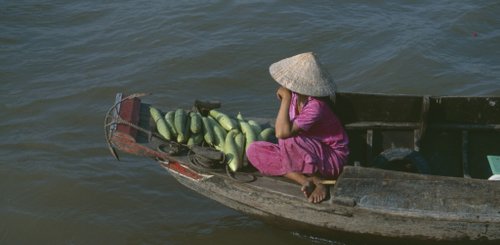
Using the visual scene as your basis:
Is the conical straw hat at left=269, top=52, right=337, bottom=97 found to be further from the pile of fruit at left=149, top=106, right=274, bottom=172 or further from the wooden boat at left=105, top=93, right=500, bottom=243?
the pile of fruit at left=149, top=106, right=274, bottom=172

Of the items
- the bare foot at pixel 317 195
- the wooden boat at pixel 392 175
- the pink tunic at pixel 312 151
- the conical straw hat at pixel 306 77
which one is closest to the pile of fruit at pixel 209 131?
the wooden boat at pixel 392 175

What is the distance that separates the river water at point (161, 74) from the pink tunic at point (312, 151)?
87cm

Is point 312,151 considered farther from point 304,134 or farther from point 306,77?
point 306,77

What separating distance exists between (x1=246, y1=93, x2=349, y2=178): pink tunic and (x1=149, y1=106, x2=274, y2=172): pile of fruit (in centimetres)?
32

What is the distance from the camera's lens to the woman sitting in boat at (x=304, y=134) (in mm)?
4191

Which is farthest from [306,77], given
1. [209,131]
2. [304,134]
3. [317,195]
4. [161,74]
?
[161,74]

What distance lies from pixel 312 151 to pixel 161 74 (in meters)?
4.51

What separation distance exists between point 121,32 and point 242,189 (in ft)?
20.0

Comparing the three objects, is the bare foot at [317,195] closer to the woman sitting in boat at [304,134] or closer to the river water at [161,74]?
the woman sitting in boat at [304,134]

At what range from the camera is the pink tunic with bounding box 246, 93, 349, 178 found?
176 inches

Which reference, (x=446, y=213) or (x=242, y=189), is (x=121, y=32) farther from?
(x=446, y=213)

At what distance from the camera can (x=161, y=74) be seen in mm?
8547

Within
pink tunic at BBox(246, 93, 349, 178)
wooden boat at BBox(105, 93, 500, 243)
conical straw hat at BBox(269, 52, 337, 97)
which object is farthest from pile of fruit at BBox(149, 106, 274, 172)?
conical straw hat at BBox(269, 52, 337, 97)

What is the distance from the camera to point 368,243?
4.87 meters
